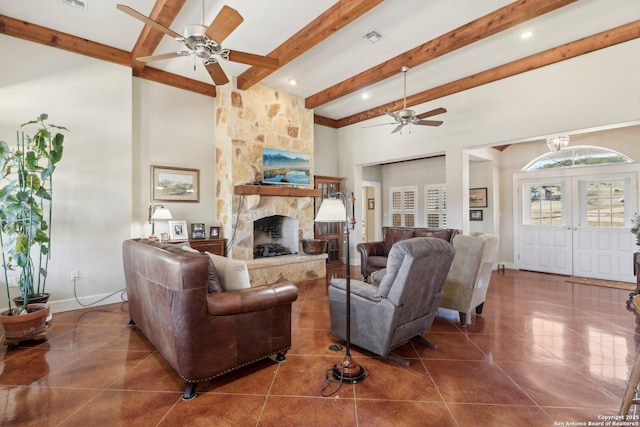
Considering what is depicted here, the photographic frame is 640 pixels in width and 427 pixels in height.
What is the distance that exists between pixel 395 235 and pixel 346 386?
3.73m

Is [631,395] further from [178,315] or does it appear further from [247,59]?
[247,59]

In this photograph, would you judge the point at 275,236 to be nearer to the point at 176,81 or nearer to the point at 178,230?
the point at 178,230

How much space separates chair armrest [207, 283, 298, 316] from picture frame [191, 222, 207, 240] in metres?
2.87

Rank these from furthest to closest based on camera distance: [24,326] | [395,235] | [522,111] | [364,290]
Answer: [395,235]
[522,111]
[24,326]
[364,290]

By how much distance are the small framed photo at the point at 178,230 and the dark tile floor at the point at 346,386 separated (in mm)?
1494

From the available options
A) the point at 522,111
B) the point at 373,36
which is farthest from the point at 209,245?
the point at 522,111

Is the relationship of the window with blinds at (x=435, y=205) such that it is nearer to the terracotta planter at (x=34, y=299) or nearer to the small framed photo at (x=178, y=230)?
the small framed photo at (x=178, y=230)

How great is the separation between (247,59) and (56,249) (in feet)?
11.1

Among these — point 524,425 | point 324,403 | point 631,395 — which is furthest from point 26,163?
point 631,395

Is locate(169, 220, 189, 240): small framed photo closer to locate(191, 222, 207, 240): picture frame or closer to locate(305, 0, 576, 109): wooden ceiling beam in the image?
locate(191, 222, 207, 240): picture frame

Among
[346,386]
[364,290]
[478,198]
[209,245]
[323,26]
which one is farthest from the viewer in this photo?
[478,198]

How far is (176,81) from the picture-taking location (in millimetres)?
4758

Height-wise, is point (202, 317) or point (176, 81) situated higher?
point (176, 81)

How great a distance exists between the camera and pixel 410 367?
7.74 ft
